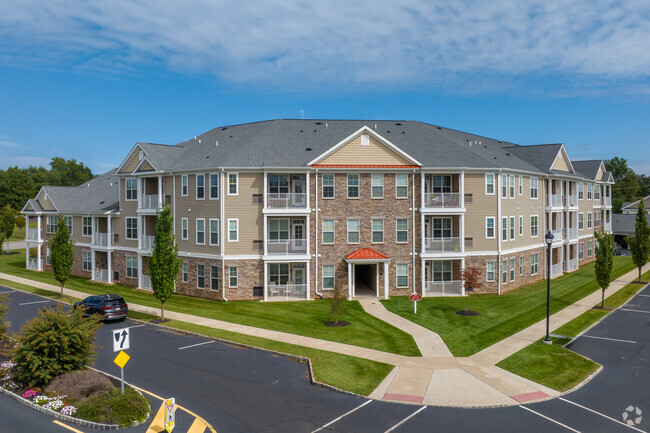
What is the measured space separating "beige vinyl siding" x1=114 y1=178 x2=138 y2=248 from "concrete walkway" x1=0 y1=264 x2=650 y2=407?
13496mm

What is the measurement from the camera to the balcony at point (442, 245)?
33.3 m

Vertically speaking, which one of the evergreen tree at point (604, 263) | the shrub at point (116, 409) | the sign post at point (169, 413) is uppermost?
the evergreen tree at point (604, 263)

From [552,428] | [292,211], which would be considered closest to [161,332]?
[292,211]

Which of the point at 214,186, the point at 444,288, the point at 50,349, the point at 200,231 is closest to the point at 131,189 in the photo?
the point at 200,231

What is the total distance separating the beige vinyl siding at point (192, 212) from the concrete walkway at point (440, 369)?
263 inches

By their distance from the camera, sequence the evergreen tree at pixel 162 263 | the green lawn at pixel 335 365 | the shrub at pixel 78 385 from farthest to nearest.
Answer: the evergreen tree at pixel 162 263 < the green lawn at pixel 335 365 < the shrub at pixel 78 385

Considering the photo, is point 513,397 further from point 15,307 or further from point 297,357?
point 15,307

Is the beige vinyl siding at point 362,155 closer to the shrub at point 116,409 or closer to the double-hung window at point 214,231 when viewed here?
the double-hung window at point 214,231

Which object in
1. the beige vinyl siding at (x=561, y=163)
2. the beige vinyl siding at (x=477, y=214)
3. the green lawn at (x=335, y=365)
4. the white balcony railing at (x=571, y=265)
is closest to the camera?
the green lawn at (x=335, y=365)

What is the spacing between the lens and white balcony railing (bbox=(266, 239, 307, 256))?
105 ft

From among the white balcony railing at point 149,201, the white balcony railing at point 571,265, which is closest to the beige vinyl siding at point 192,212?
the white balcony railing at point 149,201

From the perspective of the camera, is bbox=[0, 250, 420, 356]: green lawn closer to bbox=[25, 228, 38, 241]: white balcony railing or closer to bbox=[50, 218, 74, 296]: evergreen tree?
bbox=[50, 218, 74, 296]: evergreen tree

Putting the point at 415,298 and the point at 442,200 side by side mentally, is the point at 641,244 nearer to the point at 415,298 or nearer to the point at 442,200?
the point at 442,200

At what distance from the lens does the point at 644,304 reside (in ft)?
99.7
